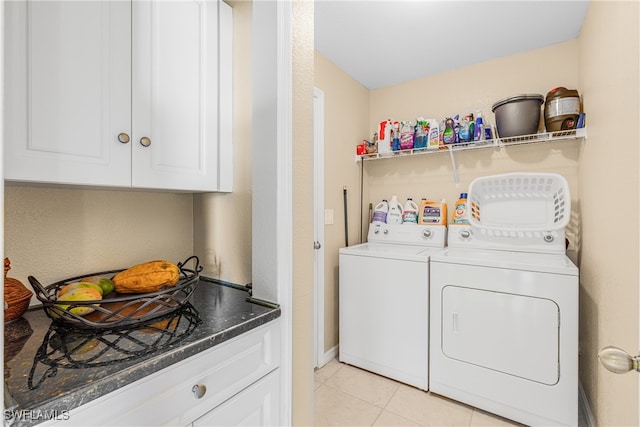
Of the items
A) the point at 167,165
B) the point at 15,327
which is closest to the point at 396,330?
the point at 167,165

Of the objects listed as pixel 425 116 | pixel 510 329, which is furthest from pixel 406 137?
pixel 510 329

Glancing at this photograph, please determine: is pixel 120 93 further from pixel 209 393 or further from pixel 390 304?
pixel 390 304

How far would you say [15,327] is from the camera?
86 centimetres

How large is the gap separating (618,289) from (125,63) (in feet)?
6.66

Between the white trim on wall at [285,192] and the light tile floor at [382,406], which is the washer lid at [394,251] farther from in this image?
the white trim on wall at [285,192]

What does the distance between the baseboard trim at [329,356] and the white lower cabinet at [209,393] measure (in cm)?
154

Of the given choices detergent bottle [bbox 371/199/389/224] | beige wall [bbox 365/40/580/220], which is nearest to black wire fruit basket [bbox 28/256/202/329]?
detergent bottle [bbox 371/199/389/224]

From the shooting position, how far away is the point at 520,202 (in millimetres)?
2170

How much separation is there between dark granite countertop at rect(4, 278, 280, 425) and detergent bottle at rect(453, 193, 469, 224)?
1.93 m

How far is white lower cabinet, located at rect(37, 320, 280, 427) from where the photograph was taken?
0.64 m

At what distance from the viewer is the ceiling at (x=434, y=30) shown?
183 cm

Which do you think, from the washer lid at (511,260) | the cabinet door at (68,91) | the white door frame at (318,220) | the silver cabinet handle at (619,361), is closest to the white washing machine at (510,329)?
the washer lid at (511,260)

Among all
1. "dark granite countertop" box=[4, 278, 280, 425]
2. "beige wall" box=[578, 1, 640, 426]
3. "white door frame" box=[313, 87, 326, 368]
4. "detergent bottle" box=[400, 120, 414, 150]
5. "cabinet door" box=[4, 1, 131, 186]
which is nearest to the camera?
"dark granite countertop" box=[4, 278, 280, 425]

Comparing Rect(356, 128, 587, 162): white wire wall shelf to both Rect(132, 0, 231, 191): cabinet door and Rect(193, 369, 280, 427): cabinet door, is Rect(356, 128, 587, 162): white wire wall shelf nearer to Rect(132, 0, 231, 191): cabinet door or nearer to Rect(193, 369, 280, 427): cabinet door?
Rect(132, 0, 231, 191): cabinet door
